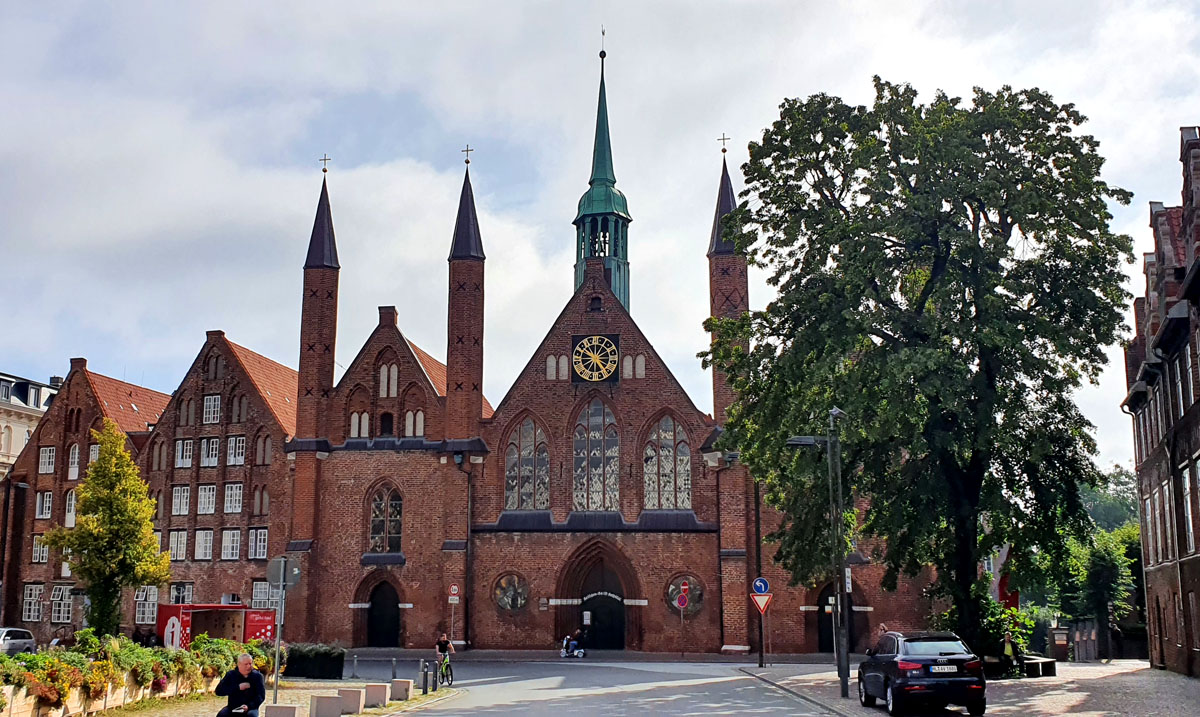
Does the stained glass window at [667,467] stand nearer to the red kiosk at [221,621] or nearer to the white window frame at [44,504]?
the red kiosk at [221,621]

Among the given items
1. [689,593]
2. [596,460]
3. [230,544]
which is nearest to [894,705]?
[689,593]

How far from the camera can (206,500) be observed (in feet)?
158

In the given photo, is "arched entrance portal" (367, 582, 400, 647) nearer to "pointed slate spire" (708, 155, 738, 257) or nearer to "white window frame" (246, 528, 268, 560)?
"white window frame" (246, 528, 268, 560)

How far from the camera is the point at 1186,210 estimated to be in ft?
93.0

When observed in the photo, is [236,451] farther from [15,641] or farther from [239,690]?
[239,690]

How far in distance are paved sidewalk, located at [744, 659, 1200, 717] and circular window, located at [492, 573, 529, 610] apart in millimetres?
13359

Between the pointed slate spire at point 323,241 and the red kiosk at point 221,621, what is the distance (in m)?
19.3

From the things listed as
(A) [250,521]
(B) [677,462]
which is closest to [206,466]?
(A) [250,521]

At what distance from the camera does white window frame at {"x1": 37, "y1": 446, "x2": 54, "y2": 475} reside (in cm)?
5150

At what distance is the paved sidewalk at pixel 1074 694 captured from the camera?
20.2m

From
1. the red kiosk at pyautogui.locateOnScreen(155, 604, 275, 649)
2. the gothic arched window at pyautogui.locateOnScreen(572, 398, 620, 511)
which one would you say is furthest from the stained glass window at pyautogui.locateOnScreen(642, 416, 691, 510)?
the red kiosk at pyautogui.locateOnScreen(155, 604, 275, 649)

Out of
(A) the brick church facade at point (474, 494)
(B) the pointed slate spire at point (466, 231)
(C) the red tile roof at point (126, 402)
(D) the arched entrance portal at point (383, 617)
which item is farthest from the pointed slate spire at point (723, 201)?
(C) the red tile roof at point (126, 402)

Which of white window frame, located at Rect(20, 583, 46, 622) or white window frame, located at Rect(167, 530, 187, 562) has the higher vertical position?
white window frame, located at Rect(167, 530, 187, 562)

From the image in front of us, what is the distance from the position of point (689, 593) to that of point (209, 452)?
2140 centimetres
